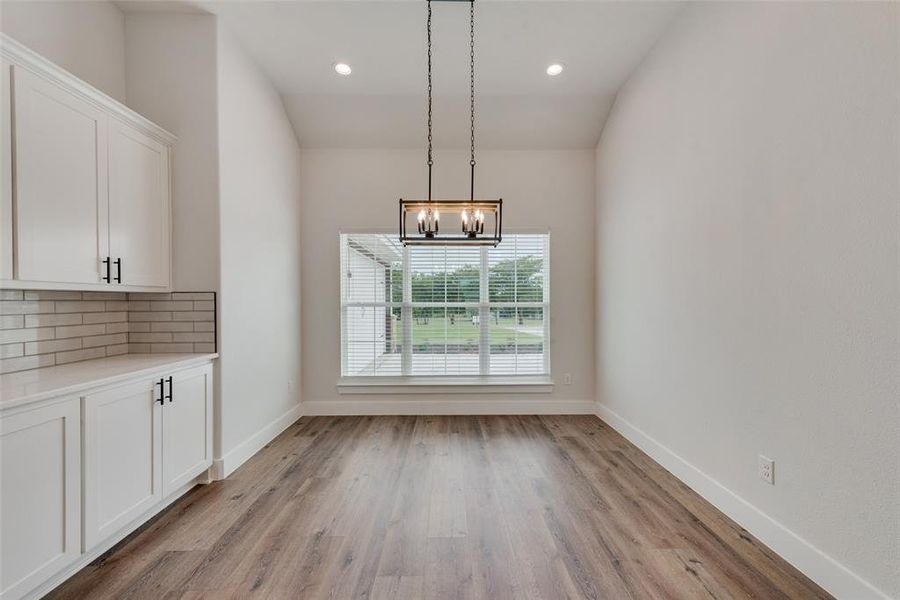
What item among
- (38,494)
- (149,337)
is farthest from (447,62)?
(38,494)

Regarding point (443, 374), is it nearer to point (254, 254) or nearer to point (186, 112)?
point (254, 254)

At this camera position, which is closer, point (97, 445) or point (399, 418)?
point (97, 445)

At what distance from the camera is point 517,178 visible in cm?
465

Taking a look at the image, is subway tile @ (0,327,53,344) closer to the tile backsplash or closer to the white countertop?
the tile backsplash

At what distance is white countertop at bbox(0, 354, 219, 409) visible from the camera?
1.70 m

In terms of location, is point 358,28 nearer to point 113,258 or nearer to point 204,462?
point 113,258

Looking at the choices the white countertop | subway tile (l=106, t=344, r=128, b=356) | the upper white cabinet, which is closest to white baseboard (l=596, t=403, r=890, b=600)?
the white countertop

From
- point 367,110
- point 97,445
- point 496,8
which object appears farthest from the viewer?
point 367,110

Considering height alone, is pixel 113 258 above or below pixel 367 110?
below

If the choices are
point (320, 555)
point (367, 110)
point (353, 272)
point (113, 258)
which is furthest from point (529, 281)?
point (113, 258)

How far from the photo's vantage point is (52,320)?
7.92 ft

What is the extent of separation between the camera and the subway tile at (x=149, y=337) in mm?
2945

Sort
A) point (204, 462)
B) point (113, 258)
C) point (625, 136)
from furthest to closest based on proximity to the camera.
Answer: point (625, 136), point (204, 462), point (113, 258)

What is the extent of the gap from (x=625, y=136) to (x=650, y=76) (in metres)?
0.56
